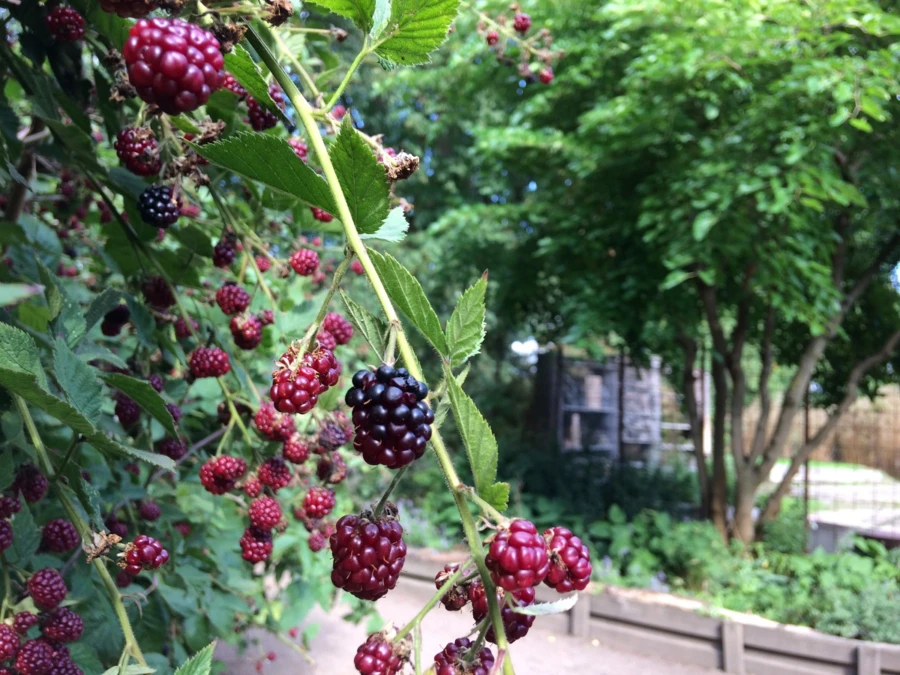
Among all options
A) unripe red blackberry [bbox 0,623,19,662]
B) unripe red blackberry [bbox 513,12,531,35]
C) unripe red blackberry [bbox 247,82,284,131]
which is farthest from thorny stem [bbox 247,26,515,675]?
unripe red blackberry [bbox 513,12,531,35]

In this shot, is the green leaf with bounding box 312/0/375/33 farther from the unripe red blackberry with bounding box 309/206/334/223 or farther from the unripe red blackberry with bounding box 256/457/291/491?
the unripe red blackberry with bounding box 256/457/291/491

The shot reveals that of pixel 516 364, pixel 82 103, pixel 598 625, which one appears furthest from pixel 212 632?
pixel 516 364

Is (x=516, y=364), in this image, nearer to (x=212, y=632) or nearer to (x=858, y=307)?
(x=858, y=307)

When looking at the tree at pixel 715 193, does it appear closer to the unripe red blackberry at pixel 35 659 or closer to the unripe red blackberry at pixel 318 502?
the unripe red blackberry at pixel 318 502

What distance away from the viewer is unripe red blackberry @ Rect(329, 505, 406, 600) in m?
0.38

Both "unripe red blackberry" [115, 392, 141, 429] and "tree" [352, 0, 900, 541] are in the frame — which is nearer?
"unripe red blackberry" [115, 392, 141, 429]

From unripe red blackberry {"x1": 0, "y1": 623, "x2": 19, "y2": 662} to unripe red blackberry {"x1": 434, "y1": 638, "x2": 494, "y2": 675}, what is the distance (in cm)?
40

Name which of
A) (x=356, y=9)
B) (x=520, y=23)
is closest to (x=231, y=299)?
(x=356, y=9)

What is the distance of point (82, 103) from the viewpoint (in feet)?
3.15

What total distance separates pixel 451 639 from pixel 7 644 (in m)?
3.40

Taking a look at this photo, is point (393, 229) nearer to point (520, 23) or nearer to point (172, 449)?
point (172, 449)

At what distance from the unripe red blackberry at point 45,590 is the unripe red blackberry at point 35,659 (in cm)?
5

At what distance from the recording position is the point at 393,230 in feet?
1.47

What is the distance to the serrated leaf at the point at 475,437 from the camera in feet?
1.08
